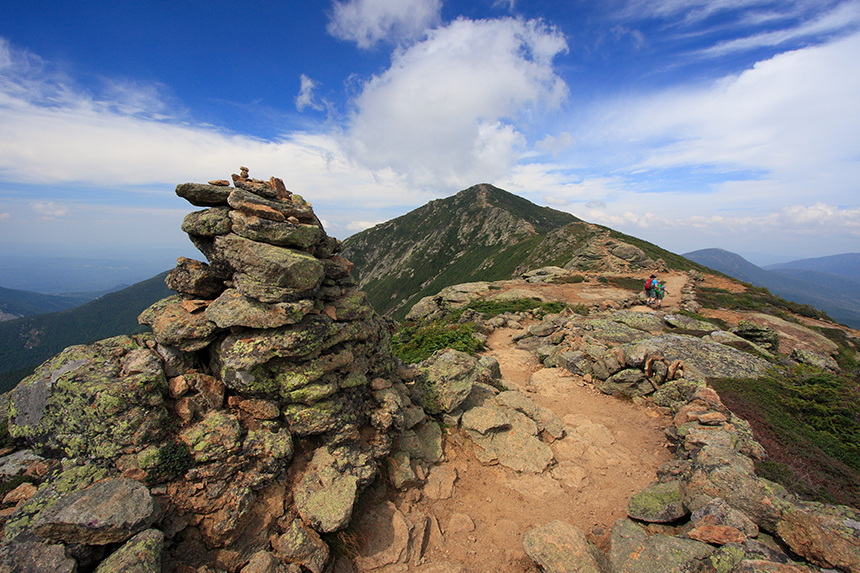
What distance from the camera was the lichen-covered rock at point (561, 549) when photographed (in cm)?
721

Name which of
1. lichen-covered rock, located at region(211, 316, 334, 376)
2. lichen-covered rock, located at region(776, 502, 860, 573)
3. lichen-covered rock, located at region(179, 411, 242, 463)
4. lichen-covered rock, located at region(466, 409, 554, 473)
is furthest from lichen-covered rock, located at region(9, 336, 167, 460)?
lichen-covered rock, located at region(776, 502, 860, 573)

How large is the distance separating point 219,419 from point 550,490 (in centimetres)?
942

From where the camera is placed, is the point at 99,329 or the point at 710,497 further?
the point at 99,329

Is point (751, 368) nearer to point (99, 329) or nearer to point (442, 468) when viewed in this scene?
point (442, 468)

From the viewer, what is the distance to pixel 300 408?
8492 millimetres

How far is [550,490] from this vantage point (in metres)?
9.91

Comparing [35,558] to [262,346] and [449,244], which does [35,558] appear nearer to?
[262,346]

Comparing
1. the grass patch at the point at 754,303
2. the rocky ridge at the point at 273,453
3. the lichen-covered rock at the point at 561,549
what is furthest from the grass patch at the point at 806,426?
the grass patch at the point at 754,303

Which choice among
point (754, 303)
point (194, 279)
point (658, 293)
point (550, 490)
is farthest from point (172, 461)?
point (754, 303)

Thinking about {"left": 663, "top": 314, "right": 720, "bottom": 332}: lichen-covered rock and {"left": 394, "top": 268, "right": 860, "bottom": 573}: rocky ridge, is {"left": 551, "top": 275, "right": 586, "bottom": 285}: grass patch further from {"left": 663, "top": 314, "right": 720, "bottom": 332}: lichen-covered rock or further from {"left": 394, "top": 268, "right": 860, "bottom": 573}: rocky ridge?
{"left": 394, "top": 268, "right": 860, "bottom": 573}: rocky ridge

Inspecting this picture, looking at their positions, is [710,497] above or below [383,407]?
below

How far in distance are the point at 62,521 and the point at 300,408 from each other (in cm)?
417

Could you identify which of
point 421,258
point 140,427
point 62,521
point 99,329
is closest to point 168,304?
point 140,427

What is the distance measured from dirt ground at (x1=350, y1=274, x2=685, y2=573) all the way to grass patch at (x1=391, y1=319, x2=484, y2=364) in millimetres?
6778
